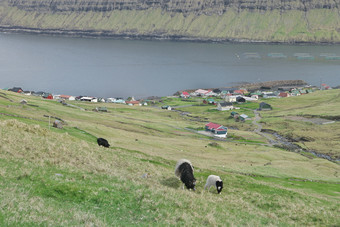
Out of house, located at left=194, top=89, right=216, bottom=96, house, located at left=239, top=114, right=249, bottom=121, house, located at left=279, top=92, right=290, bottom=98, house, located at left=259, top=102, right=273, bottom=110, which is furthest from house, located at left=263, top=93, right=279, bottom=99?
house, located at left=239, top=114, right=249, bottom=121

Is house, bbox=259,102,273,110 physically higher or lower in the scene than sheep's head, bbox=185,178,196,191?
lower

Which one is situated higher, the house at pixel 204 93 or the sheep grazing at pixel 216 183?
the house at pixel 204 93

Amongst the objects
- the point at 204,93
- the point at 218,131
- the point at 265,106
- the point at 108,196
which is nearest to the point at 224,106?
the point at 265,106

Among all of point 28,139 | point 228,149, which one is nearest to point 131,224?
point 28,139

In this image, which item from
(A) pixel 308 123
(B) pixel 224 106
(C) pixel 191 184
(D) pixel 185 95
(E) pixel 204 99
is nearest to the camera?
(C) pixel 191 184

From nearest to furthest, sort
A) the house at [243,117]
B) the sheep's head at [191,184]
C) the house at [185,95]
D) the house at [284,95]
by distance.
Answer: the sheep's head at [191,184] < the house at [243,117] < the house at [284,95] < the house at [185,95]

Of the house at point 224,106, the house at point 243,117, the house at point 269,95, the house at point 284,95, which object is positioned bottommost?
the house at point 243,117

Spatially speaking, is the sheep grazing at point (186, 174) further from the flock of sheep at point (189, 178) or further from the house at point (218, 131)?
the house at point (218, 131)

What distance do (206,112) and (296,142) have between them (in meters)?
50.8

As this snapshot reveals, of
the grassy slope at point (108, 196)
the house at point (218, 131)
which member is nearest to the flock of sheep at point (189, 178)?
the grassy slope at point (108, 196)

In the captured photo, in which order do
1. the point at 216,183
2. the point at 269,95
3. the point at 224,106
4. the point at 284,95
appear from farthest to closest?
the point at 269,95 < the point at 284,95 < the point at 224,106 < the point at 216,183

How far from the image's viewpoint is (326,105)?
490 feet

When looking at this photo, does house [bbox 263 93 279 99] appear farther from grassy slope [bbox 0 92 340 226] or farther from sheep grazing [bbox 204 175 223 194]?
sheep grazing [bbox 204 175 223 194]

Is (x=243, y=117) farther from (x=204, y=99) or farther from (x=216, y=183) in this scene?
(x=216, y=183)
